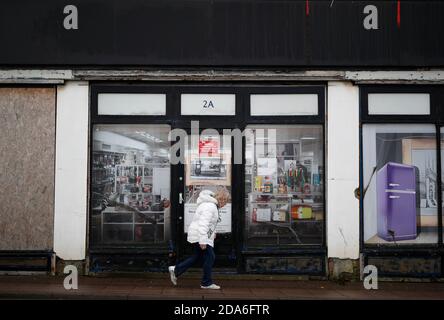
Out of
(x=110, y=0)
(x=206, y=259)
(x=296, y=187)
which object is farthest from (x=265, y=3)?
(x=206, y=259)

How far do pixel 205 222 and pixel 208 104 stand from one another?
256 cm

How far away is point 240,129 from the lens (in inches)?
412

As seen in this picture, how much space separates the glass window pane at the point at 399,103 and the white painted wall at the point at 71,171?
5.60 metres

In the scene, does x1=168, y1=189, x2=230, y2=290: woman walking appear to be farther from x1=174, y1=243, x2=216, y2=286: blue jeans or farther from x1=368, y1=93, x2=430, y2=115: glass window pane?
x1=368, y1=93, x2=430, y2=115: glass window pane

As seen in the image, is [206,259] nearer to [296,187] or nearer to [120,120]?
[296,187]

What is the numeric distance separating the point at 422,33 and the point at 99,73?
20.7 ft

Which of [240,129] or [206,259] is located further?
[240,129]

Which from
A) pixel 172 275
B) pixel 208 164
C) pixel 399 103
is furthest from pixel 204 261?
pixel 399 103

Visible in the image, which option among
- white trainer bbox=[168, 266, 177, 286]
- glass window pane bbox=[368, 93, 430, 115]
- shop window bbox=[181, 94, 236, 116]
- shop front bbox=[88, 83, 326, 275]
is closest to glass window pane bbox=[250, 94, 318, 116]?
shop front bbox=[88, 83, 326, 275]

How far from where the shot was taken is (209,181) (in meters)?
10.5

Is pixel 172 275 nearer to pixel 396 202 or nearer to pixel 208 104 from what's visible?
pixel 208 104

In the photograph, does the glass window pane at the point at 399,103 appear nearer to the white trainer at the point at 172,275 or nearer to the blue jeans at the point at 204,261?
the blue jeans at the point at 204,261

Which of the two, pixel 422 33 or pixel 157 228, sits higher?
pixel 422 33

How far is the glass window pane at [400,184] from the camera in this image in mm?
10438
